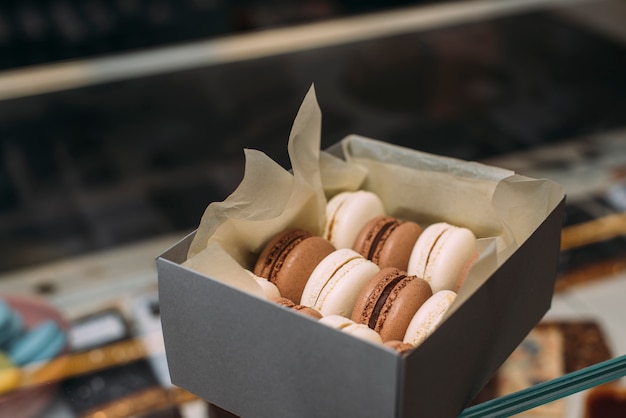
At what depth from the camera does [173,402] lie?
0.69 metres

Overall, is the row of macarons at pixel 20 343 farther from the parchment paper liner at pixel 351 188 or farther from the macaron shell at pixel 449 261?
the macaron shell at pixel 449 261

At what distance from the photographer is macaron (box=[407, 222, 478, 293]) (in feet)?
2.12

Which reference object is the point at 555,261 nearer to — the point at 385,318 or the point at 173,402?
the point at 385,318

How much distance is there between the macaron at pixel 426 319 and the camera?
565 millimetres

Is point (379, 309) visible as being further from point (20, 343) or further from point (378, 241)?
point (20, 343)

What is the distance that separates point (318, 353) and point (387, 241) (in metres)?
0.21

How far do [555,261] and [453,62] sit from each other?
1.62 metres

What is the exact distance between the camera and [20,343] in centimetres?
89

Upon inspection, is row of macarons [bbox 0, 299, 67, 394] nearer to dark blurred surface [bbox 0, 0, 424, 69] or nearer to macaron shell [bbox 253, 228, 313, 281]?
macaron shell [bbox 253, 228, 313, 281]

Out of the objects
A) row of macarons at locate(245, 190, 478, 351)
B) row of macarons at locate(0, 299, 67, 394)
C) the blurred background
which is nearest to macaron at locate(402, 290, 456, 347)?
row of macarons at locate(245, 190, 478, 351)

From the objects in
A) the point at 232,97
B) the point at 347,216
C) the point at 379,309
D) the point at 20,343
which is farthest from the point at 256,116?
the point at 379,309

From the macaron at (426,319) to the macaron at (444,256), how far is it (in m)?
0.06

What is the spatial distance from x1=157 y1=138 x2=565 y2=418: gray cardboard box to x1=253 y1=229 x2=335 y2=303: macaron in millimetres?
89

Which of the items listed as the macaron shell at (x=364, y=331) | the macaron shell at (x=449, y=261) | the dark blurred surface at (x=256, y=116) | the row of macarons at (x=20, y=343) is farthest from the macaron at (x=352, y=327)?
the dark blurred surface at (x=256, y=116)
